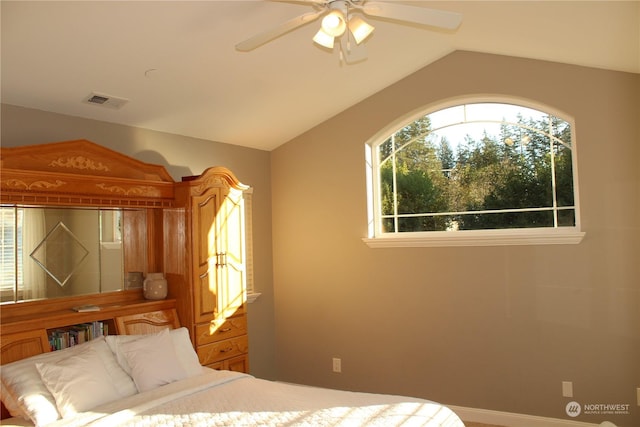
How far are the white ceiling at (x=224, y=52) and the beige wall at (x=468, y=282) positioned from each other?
10.1 inches

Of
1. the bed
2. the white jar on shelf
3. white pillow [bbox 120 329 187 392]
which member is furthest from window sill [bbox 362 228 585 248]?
white pillow [bbox 120 329 187 392]

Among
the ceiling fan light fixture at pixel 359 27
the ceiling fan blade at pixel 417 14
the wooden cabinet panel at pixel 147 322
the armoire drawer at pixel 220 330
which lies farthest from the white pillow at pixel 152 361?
the ceiling fan blade at pixel 417 14

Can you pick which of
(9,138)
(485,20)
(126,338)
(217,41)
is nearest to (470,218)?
(485,20)

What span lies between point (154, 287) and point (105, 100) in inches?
53.8

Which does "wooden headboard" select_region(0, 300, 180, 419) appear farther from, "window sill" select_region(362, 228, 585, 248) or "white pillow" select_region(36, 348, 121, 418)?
"window sill" select_region(362, 228, 585, 248)

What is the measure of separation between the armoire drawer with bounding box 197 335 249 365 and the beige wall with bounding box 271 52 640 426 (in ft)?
3.26

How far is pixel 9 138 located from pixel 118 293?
1.27m

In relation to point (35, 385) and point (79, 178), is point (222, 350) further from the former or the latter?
point (79, 178)

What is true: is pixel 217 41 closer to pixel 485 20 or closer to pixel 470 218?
pixel 485 20

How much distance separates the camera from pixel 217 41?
302cm

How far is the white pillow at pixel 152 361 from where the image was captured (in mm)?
2873

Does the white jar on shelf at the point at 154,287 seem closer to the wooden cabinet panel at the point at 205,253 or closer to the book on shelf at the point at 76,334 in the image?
the wooden cabinet panel at the point at 205,253

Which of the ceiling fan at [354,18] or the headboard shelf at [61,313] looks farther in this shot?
the headboard shelf at [61,313]

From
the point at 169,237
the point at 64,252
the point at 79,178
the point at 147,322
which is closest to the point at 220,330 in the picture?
the point at 147,322
